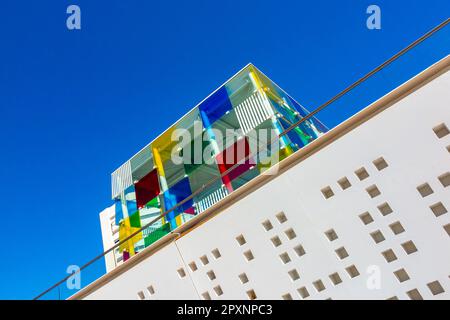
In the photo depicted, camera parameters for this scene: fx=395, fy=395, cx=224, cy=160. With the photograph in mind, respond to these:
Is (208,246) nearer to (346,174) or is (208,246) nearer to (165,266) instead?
(165,266)

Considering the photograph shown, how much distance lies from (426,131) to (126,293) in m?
3.71

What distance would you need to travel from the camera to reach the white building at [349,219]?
10.2 ft

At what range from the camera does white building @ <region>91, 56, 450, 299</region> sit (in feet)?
10.2

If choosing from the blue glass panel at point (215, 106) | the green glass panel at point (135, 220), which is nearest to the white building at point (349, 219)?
the blue glass panel at point (215, 106)

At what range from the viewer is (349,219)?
3420 millimetres

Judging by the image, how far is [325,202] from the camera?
357 cm

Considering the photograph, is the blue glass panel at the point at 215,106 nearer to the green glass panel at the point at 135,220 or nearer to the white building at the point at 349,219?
the green glass panel at the point at 135,220

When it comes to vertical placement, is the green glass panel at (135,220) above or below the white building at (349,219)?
above

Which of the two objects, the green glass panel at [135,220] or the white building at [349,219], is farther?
the green glass panel at [135,220]

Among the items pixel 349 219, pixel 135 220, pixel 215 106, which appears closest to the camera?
pixel 349 219

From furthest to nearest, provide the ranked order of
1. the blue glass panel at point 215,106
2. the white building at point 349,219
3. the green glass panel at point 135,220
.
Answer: the green glass panel at point 135,220
the blue glass panel at point 215,106
the white building at point 349,219

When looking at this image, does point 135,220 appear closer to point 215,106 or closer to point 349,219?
point 215,106

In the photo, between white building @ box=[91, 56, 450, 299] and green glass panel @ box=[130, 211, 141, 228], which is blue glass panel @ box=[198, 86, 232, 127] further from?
white building @ box=[91, 56, 450, 299]

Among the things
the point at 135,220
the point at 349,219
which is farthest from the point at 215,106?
the point at 349,219
